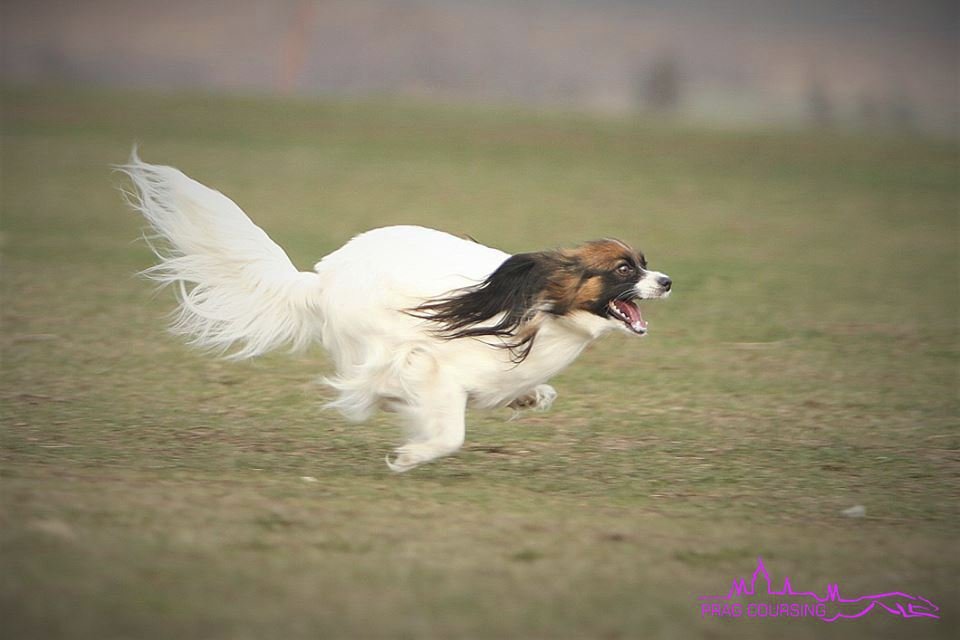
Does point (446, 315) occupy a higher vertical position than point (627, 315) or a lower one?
lower

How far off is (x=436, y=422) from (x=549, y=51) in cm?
7152

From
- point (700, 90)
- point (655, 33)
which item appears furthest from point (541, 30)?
point (700, 90)

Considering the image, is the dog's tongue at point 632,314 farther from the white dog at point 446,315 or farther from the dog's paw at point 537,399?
the dog's paw at point 537,399

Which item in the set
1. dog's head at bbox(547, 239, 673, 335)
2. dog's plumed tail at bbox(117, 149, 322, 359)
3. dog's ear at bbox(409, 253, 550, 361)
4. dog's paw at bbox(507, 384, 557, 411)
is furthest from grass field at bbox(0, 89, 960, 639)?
dog's head at bbox(547, 239, 673, 335)

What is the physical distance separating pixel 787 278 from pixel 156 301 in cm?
769

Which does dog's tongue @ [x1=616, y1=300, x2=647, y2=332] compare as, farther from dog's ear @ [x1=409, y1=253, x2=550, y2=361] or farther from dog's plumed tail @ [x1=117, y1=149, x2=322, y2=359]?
dog's plumed tail @ [x1=117, y1=149, x2=322, y2=359]

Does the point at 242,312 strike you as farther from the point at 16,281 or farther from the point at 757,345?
the point at 16,281

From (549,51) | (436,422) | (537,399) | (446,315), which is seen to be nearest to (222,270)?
(446,315)

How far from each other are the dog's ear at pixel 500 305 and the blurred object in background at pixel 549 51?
161 ft

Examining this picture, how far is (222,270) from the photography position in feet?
24.2

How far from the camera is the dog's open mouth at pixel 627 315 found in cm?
675

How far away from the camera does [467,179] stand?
24500 mm

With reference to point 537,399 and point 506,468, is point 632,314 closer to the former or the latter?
point 537,399

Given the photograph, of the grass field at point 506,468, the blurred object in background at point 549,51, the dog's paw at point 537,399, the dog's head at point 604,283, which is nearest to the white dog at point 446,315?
the dog's head at point 604,283
